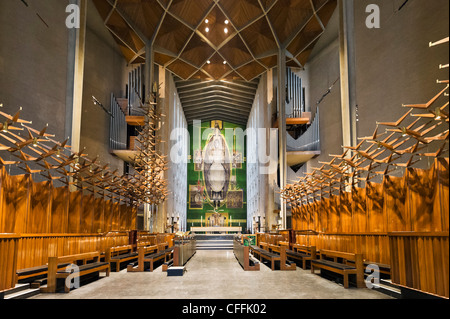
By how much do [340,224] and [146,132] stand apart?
9.13 metres

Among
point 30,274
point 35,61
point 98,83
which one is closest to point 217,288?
point 30,274

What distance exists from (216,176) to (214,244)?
1346 cm

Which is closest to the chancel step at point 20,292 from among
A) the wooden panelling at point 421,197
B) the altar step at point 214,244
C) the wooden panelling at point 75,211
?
the wooden panelling at point 75,211

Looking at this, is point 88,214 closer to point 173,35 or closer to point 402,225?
point 402,225

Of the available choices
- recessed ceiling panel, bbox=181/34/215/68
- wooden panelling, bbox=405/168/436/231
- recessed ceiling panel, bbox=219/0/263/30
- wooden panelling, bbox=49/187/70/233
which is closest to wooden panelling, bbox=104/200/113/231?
wooden panelling, bbox=49/187/70/233

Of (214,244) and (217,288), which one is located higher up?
(217,288)

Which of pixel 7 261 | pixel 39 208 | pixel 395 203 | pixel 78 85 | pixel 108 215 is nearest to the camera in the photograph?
pixel 7 261

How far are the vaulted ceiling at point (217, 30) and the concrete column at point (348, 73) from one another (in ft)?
8.31

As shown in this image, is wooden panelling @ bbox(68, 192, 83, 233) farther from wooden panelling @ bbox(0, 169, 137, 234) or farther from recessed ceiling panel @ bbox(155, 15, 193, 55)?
recessed ceiling panel @ bbox(155, 15, 193, 55)

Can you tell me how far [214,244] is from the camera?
18594 mm

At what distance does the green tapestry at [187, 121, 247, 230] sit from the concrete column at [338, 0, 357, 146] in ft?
65.3

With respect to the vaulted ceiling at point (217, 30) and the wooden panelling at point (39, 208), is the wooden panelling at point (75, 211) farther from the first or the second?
the vaulted ceiling at point (217, 30)

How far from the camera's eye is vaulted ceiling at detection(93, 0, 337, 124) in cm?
1470

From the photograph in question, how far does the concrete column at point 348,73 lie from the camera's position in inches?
427
